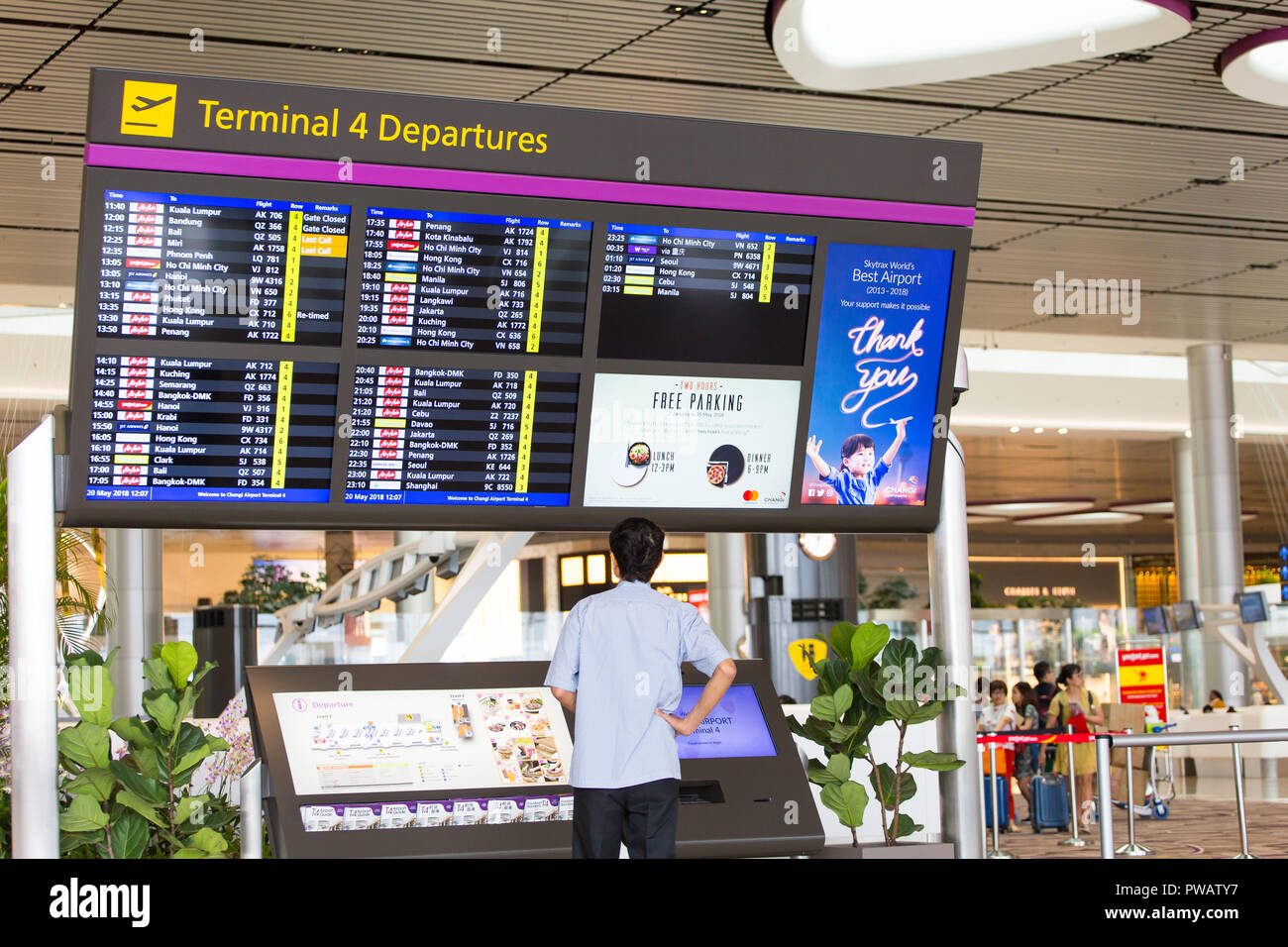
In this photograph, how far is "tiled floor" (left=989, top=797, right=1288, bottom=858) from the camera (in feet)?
30.0

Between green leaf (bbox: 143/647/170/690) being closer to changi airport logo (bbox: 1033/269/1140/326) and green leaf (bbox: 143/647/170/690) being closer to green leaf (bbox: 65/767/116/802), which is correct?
green leaf (bbox: 65/767/116/802)

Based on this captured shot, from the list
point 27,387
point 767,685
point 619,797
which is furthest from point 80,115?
point 27,387

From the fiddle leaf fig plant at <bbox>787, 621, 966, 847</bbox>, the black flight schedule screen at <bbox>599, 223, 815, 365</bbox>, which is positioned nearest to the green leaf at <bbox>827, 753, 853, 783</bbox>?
the fiddle leaf fig plant at <bbox>787, 621, 966, 847</bbox>

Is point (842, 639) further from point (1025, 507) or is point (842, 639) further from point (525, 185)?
point (1025, 507)

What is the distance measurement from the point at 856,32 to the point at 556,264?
4295 mm

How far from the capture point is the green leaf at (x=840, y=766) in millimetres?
5664

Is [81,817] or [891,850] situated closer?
[81,817]

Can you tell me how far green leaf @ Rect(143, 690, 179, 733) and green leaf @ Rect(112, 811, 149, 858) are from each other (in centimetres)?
32

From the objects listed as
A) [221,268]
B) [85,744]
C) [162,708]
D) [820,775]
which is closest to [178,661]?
[162,708]

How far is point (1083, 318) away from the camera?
1661 centimetres

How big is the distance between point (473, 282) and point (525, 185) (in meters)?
0.41

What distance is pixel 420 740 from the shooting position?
5.31 metres

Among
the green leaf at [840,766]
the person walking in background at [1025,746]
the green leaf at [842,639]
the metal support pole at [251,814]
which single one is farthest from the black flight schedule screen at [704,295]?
the person walking in background at [1025,746]

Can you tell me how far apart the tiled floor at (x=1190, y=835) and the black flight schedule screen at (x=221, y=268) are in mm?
6193
